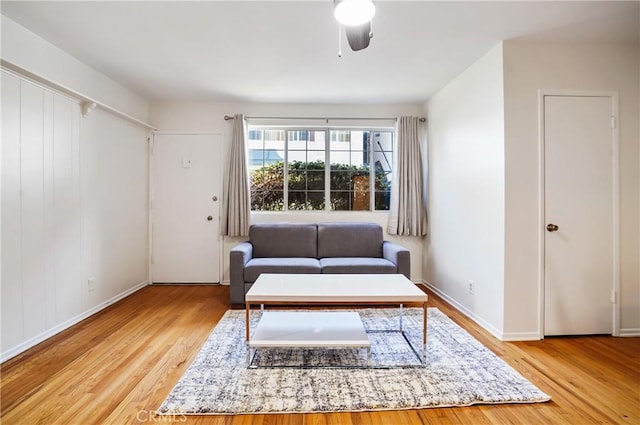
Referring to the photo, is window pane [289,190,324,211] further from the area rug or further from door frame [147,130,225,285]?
the area rug

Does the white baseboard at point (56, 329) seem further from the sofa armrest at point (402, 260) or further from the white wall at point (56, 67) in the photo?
the sofa armrest at point (402, 260)

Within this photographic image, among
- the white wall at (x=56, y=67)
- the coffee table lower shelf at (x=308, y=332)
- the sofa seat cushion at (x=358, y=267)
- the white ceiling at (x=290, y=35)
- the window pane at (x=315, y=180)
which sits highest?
the white ceiling at (x=290, y=35)

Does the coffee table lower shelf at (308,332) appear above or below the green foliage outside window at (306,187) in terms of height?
below

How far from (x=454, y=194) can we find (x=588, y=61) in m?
1.52

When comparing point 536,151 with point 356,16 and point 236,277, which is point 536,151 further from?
point 236,277

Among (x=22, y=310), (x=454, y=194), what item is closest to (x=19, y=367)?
(x=22, y=310)

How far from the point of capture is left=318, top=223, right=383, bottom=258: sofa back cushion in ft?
12.8

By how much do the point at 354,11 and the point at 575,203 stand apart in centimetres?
236

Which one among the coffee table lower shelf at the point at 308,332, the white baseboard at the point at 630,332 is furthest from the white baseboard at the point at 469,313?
the coffee table lower shelf at the point at 308,332

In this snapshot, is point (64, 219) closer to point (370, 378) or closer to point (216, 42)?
point (216, 42)

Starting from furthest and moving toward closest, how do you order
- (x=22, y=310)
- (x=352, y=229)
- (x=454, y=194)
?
(x=352, y=229), (x=454, y=194), (x=22, y=310)

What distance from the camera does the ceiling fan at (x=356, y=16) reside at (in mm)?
1529

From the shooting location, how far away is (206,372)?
2.02 metres

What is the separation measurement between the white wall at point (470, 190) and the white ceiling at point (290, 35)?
0.97 feet
